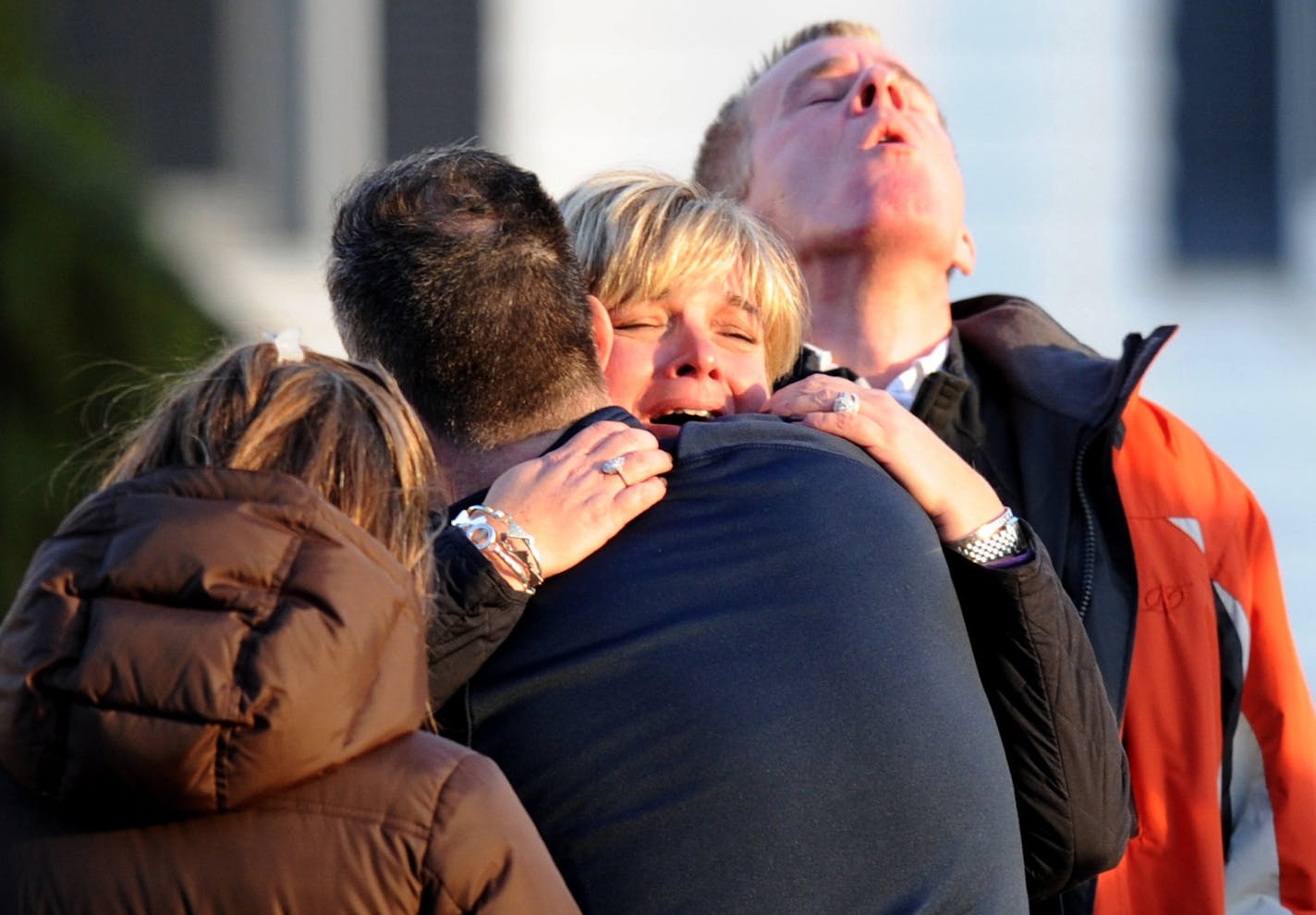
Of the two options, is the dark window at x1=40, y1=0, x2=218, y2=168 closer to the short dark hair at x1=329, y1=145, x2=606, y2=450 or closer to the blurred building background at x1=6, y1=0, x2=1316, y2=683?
the blurred building background at x1=6, y1=0, x2=1316, y2=683

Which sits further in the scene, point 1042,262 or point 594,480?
point 1042,262

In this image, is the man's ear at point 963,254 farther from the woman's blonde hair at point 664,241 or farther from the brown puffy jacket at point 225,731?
the brown puffy jacket at point 225,731

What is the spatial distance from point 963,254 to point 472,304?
1.79m

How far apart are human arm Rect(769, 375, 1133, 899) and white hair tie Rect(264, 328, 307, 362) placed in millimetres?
589

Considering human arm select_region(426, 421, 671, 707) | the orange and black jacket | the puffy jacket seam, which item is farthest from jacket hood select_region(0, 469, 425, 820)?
the orange and black jacket

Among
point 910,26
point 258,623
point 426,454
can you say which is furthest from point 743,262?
point 910,26

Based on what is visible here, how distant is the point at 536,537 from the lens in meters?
1.71

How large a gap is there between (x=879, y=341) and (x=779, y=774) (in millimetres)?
1769

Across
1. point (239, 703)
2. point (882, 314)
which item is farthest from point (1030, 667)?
point (882, 314)

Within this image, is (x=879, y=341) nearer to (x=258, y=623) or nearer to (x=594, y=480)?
(x=594, y=480)

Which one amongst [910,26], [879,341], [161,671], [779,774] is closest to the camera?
[161,671]

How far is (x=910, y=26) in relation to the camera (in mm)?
6512

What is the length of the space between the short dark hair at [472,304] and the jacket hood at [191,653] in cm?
50

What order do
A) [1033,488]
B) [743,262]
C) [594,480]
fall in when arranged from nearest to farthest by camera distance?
[594,480] < [743,262] < [1033,488]
